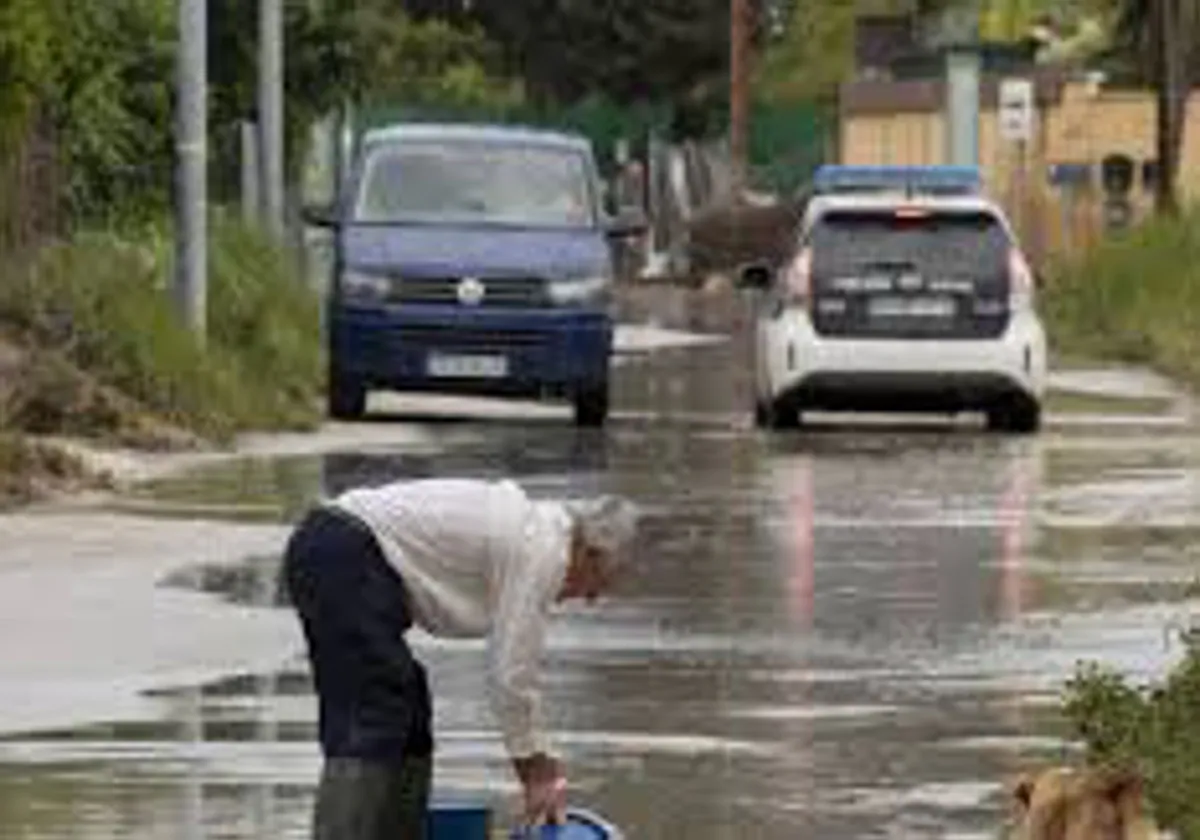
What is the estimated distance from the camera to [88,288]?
85.2 feet

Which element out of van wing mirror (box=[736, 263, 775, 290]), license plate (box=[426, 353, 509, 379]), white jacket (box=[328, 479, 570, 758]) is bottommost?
license plate (box=[426, 353, 509, 379])

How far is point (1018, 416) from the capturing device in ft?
93.0

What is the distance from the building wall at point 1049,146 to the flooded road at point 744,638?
1150 inches

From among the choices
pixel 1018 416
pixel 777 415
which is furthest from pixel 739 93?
pixel 1018 416

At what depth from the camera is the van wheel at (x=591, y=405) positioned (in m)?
28.4

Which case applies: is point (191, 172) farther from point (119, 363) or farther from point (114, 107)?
point (114, 107)

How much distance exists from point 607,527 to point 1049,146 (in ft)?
180

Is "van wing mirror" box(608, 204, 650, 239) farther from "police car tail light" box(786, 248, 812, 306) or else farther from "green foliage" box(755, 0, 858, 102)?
"green foliage" box(755, 0, 858, 102)

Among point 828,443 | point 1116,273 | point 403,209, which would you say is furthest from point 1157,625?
point 1116,273

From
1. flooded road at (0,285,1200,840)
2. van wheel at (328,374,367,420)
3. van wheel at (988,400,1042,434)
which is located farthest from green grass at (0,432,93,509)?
van wheel at (988,400,1042,434)

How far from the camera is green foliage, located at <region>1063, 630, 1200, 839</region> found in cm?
1032

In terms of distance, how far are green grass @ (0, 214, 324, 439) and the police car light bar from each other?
14.7 feet

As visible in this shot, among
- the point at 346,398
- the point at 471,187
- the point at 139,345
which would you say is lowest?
the point at 346,398

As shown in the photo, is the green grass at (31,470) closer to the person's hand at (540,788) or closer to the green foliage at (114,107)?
the green foliage at (114,107)
